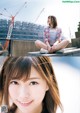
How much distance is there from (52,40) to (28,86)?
1.25 feet

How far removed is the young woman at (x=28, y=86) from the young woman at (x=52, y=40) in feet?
0.50

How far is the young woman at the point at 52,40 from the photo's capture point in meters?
1.80

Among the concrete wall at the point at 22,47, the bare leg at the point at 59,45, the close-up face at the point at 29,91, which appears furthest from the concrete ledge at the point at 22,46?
the close-up face at the point at 29,91

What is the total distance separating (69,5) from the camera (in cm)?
181

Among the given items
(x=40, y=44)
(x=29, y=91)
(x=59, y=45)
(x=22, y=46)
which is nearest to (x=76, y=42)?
(x=59, y=45)

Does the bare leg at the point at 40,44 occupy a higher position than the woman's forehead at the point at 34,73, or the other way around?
the bare leg at the point at 40,44

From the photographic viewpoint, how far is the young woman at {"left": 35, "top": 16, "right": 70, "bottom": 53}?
1.80 m

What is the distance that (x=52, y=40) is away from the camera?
1802 mm

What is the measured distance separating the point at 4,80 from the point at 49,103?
1.20 ft

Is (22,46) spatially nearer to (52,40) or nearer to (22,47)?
(22,47)

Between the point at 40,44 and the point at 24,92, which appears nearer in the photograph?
the point at 40,44

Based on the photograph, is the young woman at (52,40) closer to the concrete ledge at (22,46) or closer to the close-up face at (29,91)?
the concrete ledge at (22,46)

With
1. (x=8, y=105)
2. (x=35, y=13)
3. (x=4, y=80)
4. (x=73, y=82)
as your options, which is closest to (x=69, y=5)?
(x=35, y=13)

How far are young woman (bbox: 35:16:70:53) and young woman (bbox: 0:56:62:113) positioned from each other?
0.50 feet
